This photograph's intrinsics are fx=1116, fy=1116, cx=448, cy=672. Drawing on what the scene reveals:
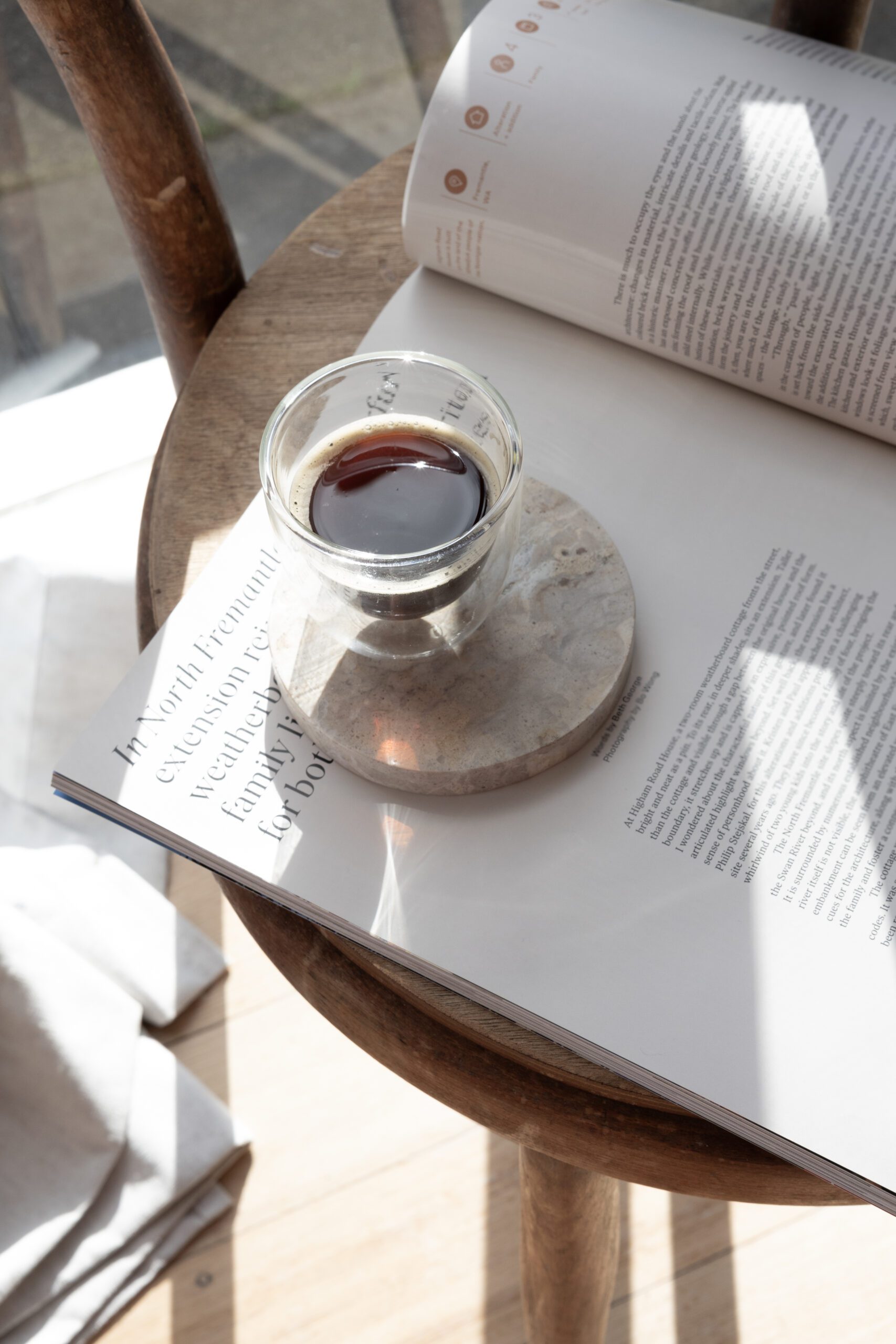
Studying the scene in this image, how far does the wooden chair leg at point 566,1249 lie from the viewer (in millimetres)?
581

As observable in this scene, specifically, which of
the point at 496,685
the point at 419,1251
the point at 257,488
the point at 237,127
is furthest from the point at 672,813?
the point at 237,127

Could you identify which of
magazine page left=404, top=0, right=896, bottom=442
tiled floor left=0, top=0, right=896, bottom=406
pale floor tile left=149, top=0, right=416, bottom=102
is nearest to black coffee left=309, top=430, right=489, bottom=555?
magazine page left=404, top=0, right=896, bottom=442

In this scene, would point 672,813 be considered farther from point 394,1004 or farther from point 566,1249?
point 566,1249

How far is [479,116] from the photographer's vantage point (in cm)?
56

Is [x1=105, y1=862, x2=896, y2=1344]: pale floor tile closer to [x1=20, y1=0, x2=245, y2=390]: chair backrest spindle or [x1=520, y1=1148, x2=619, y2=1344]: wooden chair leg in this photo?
[x1=520, y1=1148, x2=619, y2=1344]: wooden chair leg

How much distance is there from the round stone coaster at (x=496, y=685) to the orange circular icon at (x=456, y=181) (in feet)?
0.67

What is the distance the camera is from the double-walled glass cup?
43 cm

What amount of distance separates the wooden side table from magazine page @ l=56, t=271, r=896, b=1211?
0.02 metres

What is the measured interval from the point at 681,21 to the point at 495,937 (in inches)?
18.7

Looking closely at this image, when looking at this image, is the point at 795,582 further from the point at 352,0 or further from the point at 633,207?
the point at 352,0

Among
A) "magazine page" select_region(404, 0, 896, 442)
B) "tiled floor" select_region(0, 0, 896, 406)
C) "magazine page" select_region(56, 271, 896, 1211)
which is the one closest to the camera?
"magazine page" select_region(56, 271, 896, 1211)

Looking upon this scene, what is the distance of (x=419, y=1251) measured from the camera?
870mm

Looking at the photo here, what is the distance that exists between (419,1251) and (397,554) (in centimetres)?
66

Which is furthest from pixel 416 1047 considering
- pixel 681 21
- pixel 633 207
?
pixel 681 21
